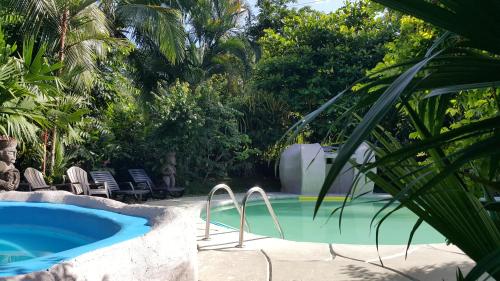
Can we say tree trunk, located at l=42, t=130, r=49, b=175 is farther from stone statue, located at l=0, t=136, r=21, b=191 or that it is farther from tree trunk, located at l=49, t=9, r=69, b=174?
stone statue, located at l=0, t=136, r=21, b=191

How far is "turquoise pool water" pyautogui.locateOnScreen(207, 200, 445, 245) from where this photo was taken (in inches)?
320

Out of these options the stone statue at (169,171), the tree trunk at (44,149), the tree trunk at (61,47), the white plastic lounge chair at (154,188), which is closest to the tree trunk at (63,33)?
the tree trunk at (61,47)

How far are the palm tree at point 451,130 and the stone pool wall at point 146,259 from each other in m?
2.10

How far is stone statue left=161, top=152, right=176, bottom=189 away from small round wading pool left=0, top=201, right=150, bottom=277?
5.76 meters

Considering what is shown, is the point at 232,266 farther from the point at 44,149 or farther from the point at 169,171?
the point at 169,171

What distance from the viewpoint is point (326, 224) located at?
9523 mm

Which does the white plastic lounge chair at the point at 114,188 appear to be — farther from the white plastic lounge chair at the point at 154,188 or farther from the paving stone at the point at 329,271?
the paving stone at the point at 329,271

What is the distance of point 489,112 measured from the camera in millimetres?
2678

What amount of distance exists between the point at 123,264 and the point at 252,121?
13.6 m

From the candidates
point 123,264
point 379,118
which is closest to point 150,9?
point 123,264

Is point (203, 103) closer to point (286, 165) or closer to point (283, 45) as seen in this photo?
point (286, 165)

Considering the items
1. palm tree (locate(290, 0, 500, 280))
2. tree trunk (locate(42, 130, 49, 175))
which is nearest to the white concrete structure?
tree trunk (locate(42, 130, 49, 175))

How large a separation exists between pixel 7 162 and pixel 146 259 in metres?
6.43

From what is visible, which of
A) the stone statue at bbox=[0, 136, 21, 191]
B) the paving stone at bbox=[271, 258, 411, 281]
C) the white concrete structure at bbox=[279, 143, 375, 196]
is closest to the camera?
the paving stone at bbox=[271, 258, 411, 281]
